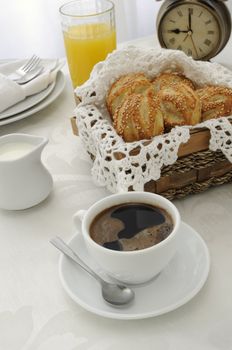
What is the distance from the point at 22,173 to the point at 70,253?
16 centimetres

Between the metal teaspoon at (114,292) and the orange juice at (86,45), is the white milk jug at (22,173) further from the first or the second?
the orange juice at (86,45)

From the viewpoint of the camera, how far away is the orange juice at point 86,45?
1.11 metres

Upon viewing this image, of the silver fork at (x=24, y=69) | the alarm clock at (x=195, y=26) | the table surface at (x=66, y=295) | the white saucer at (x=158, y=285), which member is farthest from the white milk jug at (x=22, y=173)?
the alarm clock at (x=195, y=26)

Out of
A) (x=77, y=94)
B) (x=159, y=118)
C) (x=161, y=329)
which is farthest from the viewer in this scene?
(x=77, y=94)

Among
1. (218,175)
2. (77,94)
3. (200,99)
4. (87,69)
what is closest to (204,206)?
(218,175)

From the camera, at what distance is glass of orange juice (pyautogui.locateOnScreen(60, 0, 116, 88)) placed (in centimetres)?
111

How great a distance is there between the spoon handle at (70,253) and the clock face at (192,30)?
0.59m

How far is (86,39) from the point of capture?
3.63 ft

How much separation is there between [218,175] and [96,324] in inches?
11.8

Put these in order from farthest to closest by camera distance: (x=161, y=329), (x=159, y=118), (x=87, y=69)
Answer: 1. (x=87, y=69)
2. (x=159, y=118)
3. (x=161, y=329)

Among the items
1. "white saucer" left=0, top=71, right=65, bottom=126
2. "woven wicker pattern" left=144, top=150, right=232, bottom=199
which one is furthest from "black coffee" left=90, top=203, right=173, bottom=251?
"white saucer" left=0, top=71, right=65, bottom=126

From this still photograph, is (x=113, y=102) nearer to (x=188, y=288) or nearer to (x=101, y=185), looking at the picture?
(x=101, y=185)

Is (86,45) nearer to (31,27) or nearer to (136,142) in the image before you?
(136,142)

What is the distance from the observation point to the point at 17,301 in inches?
24.4
